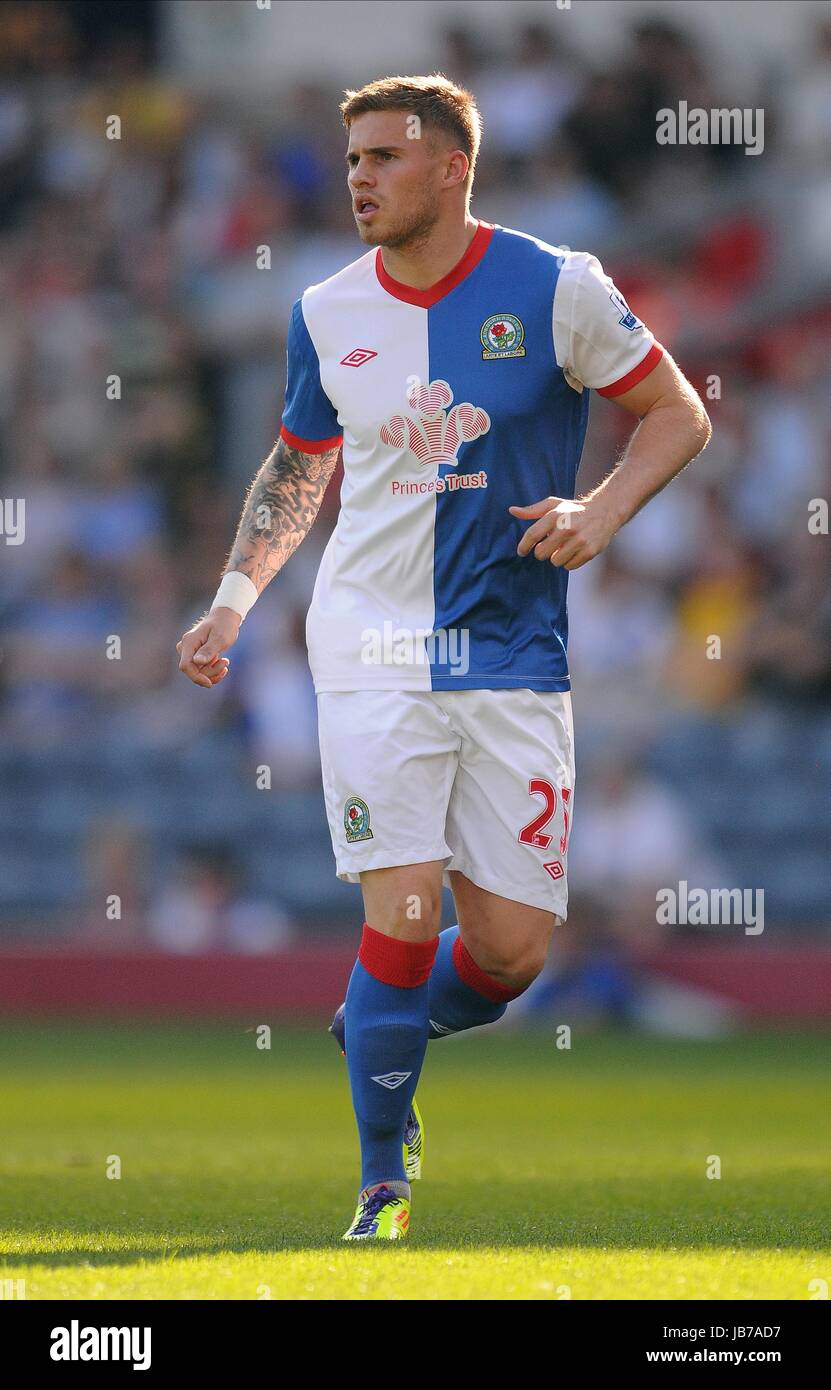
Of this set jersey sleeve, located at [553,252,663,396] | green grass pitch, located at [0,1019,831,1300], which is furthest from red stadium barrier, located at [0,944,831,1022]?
jersey sleeve, located at [553,252,663,396]

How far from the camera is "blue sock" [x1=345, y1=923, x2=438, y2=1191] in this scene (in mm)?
5309

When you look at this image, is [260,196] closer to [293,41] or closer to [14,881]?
[293,41]

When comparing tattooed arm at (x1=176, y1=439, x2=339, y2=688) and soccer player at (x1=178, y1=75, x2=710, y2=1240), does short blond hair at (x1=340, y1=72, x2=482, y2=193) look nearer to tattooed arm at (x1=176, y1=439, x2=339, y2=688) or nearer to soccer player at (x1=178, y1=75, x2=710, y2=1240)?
soccer player at (x1=178, y1=75, x2=710, y2=1240)

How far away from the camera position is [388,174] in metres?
5.44

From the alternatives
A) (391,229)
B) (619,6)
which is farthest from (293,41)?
(391,229)

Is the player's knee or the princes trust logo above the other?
the princes trust logo

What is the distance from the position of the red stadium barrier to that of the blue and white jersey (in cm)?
708

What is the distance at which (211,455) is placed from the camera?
15.6 meters

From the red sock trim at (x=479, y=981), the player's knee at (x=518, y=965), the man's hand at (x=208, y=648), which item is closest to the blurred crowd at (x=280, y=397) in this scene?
the red sock trim at (x=479, y=981)

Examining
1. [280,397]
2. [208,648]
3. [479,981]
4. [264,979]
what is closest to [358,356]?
[208,648]

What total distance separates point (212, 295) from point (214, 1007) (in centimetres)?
548

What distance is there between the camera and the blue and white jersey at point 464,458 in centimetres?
545
